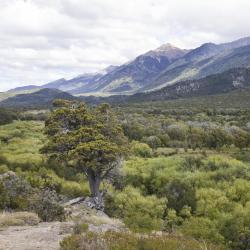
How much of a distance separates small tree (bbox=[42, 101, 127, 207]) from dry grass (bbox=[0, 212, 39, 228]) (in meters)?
9.07

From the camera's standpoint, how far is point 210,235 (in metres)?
19.4

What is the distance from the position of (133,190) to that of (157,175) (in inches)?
159

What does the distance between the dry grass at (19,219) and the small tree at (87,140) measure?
907 centimetres

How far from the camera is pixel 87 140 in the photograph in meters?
24.7

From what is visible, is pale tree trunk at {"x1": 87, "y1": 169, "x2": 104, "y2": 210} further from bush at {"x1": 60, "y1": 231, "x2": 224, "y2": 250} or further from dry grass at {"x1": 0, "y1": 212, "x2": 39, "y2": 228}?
bush at {"x1": 60, "y1": 231, "x2": 224, "y2": 250}

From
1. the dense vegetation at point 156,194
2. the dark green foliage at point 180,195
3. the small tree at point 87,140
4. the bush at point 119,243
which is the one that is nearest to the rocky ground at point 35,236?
the bush at point 119,243

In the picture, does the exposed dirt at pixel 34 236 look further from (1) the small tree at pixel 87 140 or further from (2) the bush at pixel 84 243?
(1) the small tree at pixel 87 140

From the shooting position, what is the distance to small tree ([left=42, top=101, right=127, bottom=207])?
24.0 metres

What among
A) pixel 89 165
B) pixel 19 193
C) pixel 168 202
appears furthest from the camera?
pixel 168 202

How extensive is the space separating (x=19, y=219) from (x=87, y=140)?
1080 centimetres

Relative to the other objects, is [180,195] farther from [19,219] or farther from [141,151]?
[141,151]

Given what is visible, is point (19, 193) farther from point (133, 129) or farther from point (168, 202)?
point (133, 129)

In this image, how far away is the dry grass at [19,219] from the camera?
45.6 feet

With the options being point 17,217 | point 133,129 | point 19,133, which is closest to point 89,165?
point 17,217
